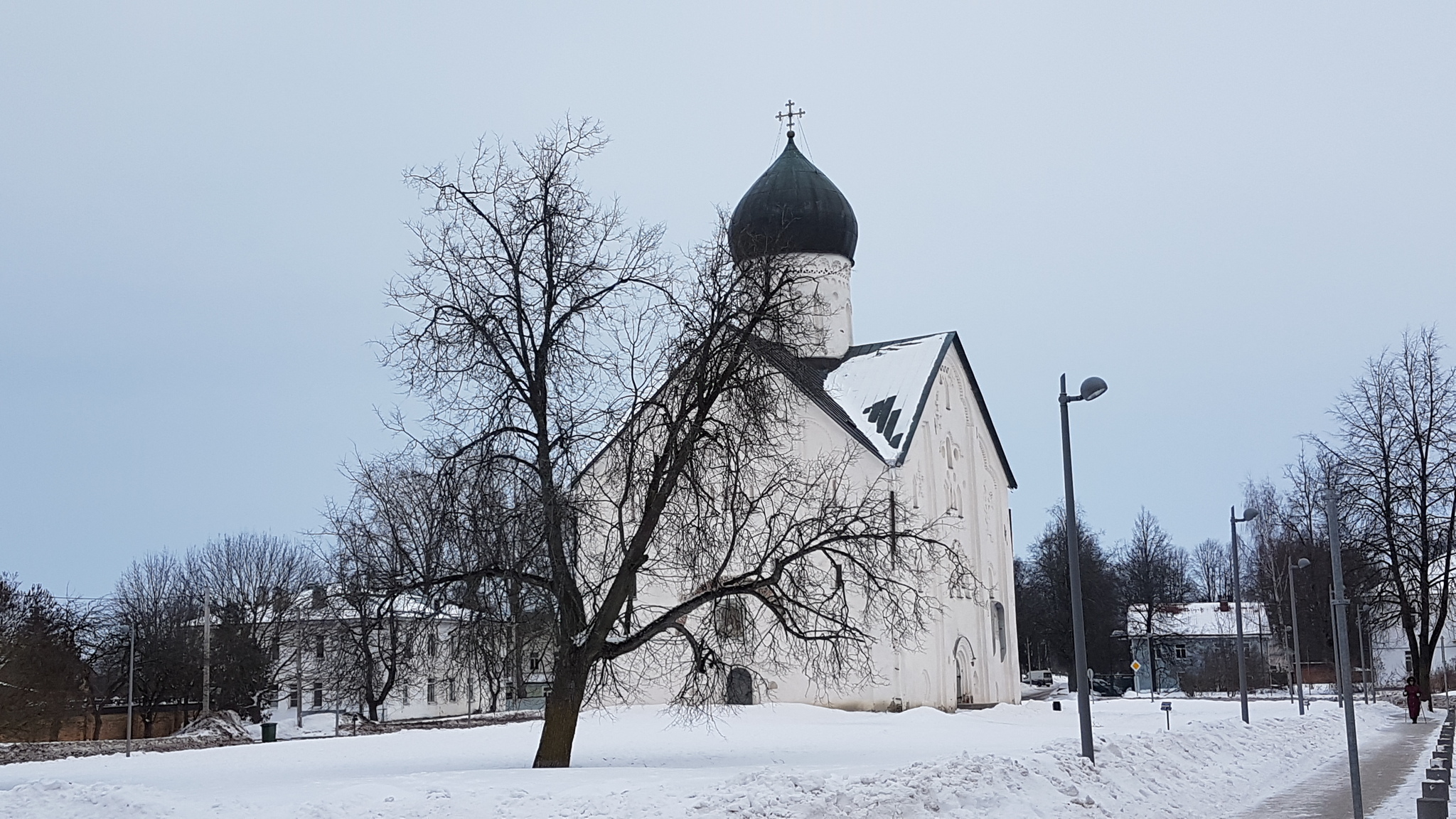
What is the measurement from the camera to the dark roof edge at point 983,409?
156 ft

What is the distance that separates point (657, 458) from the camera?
18.7 m

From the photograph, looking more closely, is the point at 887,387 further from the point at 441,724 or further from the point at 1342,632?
the point at 1342,632

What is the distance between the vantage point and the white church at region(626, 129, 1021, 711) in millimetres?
40719

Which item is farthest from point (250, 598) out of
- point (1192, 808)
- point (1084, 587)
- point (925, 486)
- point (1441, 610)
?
point (1192, 808)

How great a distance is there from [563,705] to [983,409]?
33208mm

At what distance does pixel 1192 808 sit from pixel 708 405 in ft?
26.6

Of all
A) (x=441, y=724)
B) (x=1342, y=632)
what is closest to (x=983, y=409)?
(x=441, y=724)

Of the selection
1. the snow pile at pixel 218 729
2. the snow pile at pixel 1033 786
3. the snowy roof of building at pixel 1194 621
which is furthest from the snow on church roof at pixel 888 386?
the snowy roof of building at pixel 1194 621

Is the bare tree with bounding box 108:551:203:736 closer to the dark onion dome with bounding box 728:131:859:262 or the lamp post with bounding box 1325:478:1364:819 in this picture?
the dark onion dome with bounding box 728:131:859:262

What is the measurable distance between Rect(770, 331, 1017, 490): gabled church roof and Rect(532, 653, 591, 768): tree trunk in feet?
71.8

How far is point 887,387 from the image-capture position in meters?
44.5

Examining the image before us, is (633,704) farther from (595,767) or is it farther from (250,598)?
(250,598)

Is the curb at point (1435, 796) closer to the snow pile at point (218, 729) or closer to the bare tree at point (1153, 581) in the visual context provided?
the snow pile at point (218, 729)

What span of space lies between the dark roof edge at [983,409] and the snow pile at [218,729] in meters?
26.3
